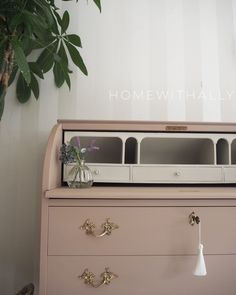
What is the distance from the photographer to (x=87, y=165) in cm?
104

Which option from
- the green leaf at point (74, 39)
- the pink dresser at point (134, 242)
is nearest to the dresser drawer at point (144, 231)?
the pink dresser at point (134, 242)

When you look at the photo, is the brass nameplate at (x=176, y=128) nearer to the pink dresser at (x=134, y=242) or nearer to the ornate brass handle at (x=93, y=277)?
the pink dresser at (x=134, y=242)

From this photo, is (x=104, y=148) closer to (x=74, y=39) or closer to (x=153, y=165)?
(x=153, y=165)

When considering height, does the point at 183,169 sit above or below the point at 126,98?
below

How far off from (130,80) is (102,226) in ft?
2.99

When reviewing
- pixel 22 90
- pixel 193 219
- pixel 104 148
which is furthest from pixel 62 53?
pixel 193 219

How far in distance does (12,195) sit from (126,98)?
2.78ft

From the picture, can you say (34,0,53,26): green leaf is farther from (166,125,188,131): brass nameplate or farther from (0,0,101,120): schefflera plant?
(166,125,188,131): brass nameplate

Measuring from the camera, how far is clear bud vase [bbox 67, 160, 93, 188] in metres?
0.94

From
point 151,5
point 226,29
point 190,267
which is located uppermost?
point 151,5

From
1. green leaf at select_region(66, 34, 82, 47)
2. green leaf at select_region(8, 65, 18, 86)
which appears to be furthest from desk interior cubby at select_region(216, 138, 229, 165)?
green leaf at select_region(8, 65, 18, 86)

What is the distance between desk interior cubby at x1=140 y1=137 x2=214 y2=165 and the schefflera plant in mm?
542

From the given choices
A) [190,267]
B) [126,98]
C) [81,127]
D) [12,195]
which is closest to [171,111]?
[126,98]

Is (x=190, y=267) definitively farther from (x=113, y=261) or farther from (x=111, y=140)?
(x=111, y=140)
